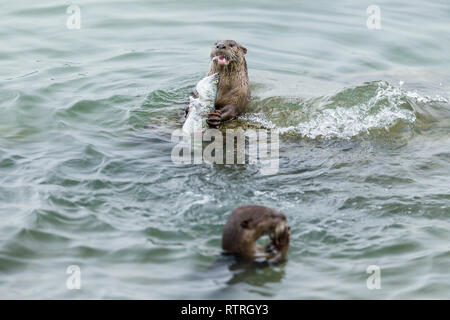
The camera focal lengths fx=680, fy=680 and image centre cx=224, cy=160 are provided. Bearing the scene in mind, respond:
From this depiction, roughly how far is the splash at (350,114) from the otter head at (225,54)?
1.99 feet

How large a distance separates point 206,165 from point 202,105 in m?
1.04

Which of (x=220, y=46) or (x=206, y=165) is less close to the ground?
(x=220, y=46)

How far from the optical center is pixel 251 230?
4328 millimetres

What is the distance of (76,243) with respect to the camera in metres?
4.79

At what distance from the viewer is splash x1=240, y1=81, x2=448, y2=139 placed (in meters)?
7.16

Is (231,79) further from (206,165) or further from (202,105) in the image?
(206,165)

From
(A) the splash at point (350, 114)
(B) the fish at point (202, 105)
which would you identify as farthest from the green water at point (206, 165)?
(B) the fish at point (202, 105)

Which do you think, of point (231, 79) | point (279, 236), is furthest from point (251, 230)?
point (231, 79)

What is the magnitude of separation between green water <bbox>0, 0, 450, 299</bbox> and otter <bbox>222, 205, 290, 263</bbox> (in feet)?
0.41

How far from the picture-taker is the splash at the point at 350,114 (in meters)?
7.16

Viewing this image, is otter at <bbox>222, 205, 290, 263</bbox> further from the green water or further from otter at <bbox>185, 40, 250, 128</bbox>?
otter at <bbox>185, 40, 250, 128</bbox>

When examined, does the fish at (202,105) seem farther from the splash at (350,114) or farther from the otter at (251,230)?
the otter at (251,230)

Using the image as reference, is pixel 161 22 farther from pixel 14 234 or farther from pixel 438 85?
pixel 14 234

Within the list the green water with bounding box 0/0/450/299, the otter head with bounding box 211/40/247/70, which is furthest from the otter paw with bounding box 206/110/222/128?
the otter head with bounding box 211/40/247/70
